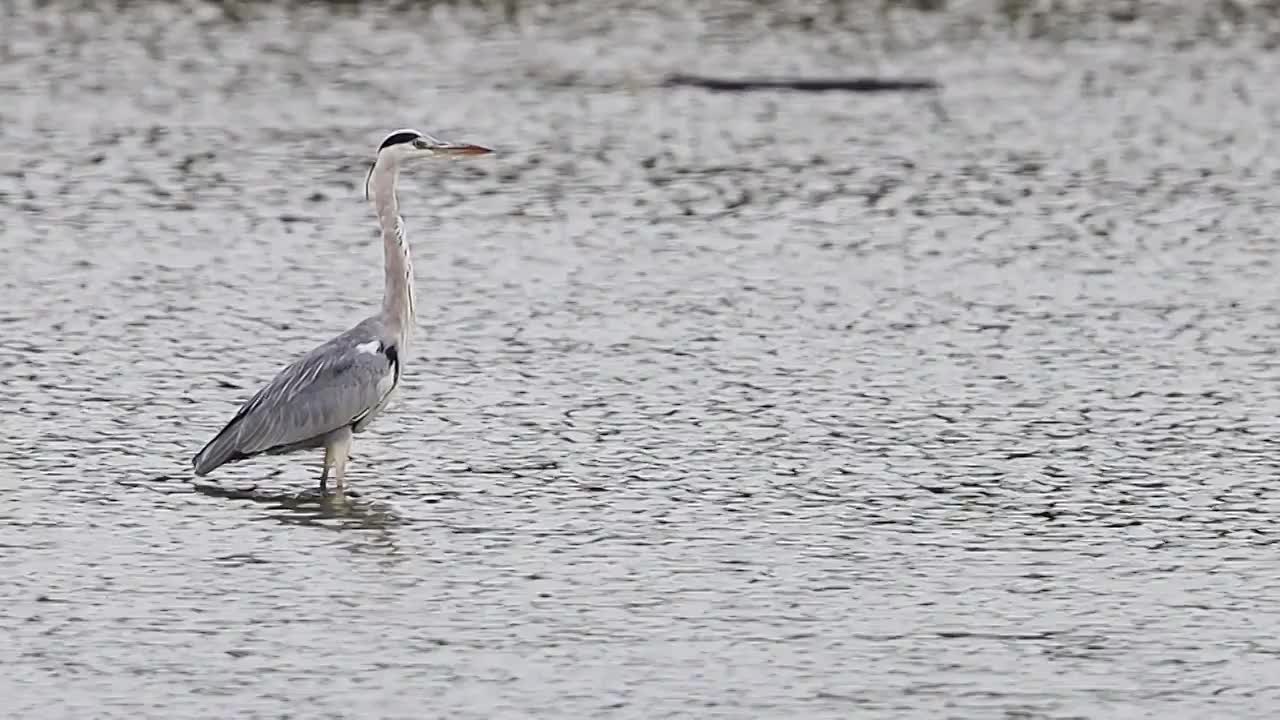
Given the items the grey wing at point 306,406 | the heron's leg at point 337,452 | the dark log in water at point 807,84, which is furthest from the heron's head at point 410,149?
the dark log in water at point 807,84

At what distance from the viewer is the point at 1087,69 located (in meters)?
20.5

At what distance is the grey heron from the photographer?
8797mm

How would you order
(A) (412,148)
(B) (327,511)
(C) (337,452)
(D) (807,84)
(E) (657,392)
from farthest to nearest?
(D) (807,84) → (E) (657,392) → (A) (412,148) → (C) (337,452) → (B) (327,511)

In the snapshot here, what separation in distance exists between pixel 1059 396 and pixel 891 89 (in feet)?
30.3

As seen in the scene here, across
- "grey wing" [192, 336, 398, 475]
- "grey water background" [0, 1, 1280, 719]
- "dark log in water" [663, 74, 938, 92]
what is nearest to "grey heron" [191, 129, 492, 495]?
"grey wing" [192, 336, 398, 475]

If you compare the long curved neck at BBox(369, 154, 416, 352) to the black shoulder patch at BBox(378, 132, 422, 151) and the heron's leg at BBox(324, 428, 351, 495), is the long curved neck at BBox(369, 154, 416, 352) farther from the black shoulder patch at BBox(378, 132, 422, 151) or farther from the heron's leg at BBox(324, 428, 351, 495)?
the heron's leg at BBox(324, 428, 351, 495)

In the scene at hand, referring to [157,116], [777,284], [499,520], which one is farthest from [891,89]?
[499,520]

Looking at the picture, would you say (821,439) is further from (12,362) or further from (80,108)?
(80,108)

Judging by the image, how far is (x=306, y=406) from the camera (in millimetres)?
8805

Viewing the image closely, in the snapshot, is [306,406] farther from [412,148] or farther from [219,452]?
[412,148]

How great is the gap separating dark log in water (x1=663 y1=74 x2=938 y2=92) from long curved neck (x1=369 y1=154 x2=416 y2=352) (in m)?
10.1

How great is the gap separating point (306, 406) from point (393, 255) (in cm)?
75

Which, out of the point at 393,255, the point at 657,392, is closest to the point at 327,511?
the point at 393,255

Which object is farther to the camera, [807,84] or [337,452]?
[807,84]
